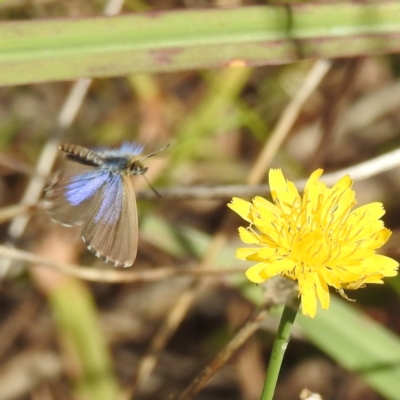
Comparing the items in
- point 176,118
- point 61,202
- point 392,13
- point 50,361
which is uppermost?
point 176,118

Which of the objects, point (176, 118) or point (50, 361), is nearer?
point (50, 361)

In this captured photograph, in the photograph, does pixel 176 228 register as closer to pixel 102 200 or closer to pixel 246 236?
pixel 102 200

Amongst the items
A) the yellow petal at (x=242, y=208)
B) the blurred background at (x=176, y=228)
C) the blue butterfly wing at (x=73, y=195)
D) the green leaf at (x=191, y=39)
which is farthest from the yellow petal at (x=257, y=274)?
the blurred background at (x=176, y=228)

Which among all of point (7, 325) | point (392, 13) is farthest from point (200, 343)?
point (392, 13)

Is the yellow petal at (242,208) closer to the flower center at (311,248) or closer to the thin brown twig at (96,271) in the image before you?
the flower center at (311,248)

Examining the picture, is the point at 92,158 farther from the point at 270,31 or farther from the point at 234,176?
the point at 234,176

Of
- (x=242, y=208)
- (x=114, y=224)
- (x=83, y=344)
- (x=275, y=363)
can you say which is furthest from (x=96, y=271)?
(x=275, y=363)

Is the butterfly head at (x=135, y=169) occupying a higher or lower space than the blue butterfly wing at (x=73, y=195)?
higher
